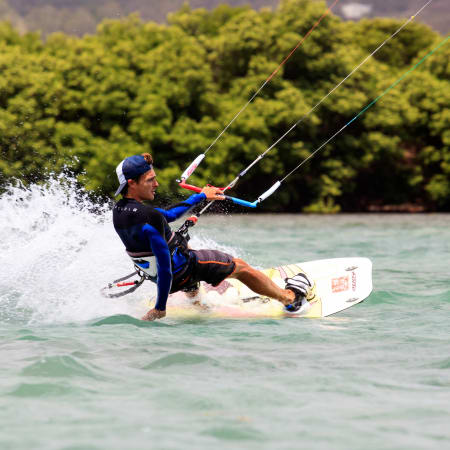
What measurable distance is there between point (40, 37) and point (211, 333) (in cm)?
3717

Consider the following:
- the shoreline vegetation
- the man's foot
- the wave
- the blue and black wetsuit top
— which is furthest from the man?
the shoreline vegetation

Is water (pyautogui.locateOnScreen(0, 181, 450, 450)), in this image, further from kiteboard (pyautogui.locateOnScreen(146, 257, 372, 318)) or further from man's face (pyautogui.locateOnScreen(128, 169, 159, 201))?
man's face (pyautogui.locateOnScreen(128, 169, 159, 201))

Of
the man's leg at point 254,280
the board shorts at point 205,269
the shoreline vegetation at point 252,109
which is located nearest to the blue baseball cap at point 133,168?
the board shorts at point 205,269

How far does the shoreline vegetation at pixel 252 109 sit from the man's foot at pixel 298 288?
21378mm

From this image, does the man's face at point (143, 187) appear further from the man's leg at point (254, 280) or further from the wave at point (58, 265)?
the wave at point (58, 265)

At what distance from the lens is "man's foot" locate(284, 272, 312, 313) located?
6629 millimetres

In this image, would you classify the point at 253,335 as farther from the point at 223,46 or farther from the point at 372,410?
the point at 223,46

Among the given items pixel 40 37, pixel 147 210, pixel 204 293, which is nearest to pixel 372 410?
pixel 147 210

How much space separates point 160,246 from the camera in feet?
18.7

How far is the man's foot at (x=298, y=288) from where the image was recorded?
6.63 m

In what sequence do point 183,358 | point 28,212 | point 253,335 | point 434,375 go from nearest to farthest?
point 434,375 → point 183,358 → point 253,335 → point 28,212

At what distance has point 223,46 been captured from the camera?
34.4 meters

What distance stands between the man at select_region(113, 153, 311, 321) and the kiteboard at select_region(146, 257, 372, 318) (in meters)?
0.32

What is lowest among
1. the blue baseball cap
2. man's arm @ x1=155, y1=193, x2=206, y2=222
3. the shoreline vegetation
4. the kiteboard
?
the kiteboard
